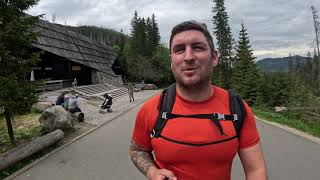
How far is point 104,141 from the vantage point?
43.3 ft

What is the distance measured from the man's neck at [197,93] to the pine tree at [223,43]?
57029 mm

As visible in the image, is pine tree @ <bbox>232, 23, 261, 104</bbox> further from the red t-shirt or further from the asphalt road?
the red t-shirt

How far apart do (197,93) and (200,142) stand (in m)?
0.35

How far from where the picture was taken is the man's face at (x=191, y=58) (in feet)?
7.62

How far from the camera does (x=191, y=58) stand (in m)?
2.30

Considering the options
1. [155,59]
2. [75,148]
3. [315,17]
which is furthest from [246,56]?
[155,59]

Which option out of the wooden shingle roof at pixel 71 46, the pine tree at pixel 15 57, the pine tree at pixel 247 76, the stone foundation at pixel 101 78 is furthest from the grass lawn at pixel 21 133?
the stone foundation at pixel 101 78

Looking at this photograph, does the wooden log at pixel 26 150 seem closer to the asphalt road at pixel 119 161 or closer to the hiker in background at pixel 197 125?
the asphalt road at pixel 119 161

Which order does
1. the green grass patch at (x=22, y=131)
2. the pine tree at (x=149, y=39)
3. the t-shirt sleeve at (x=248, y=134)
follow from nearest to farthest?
the t-shirt sleeve at (x=248, y=134), the green grass patch at (x=22, y=131), the pine tree at (x=149, y=39)

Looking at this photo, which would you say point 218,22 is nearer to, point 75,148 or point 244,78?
point 244,78

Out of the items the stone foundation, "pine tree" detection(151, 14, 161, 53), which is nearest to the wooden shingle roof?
the stone foundation

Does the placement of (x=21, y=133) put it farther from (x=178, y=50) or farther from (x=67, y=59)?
(x=67, y=59)

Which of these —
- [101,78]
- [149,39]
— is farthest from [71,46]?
[149,39]

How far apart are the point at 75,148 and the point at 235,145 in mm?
10489
